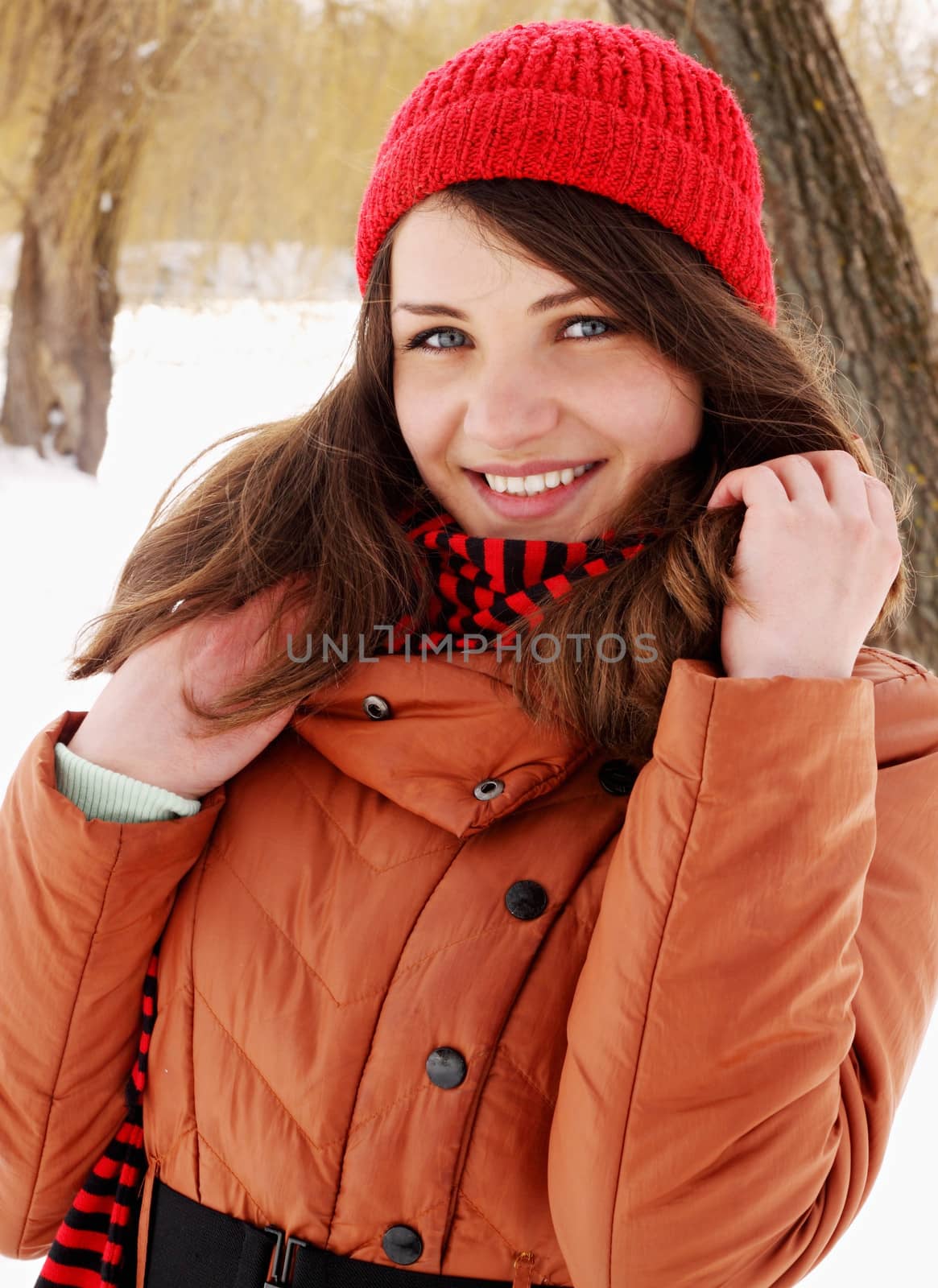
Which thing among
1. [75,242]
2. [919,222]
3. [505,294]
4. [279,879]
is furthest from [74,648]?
[75,242]

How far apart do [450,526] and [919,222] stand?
425cm

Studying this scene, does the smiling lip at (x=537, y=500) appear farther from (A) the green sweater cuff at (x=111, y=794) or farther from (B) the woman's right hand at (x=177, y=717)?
(A) the green sweater cuff at (x=111, y=794)

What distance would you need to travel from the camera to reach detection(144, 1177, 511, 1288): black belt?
106cm

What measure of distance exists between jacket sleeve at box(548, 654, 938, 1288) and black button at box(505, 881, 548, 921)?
0.09 m

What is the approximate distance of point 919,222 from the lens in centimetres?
475

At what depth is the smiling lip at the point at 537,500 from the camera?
1.23 metres

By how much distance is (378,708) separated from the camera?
3.99ft

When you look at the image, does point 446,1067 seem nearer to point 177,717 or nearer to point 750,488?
point 177,717

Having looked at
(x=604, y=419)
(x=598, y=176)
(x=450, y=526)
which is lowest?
(x=450, y=526)

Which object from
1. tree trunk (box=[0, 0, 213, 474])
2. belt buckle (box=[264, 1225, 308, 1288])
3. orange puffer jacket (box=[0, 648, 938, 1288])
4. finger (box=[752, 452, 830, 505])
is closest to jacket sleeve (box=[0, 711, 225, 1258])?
orange puffer jacket (box=[0, 648, 938, 1288])

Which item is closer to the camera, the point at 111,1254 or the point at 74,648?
the point at 111,1254

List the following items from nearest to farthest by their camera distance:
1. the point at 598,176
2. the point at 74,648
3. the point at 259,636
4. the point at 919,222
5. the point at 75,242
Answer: the point at 598,176, the point at 259,636, the point at 74,648, the point at 919,222, the point at 75,242

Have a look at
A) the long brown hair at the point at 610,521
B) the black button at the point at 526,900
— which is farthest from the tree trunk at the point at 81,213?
the black button at the point at 526,900

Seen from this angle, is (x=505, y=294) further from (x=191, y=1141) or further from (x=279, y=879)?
(x=191, y=1141)
